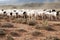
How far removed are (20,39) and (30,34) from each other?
2.30 metres

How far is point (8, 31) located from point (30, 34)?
198cm

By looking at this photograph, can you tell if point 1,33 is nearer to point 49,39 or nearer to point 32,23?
point 49,39

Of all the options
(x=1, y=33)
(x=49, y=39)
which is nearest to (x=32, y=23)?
(x=1, y=33)

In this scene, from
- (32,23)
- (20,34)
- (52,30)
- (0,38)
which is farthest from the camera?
(32,23)

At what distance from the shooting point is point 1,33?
19250 millimetres

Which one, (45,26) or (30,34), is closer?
(30,34)

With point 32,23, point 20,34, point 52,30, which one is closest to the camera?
point 20,34

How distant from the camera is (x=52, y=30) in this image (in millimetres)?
22703

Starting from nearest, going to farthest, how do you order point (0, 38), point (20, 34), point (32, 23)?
point (0, 38), point (20, 34), point (32, 23)

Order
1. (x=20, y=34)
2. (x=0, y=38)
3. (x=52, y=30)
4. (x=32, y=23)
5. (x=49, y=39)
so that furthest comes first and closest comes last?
(x=32, y=23) → (x=52, y=30) → (x=20, y=34) → (x=0, y=38) → (x=49, y=39)

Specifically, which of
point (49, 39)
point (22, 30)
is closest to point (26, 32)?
point (22, 30)

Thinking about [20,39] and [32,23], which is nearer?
[20,39]

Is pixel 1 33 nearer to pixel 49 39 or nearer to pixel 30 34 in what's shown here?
pixel 30 34

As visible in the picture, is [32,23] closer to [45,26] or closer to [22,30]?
[45,26]
